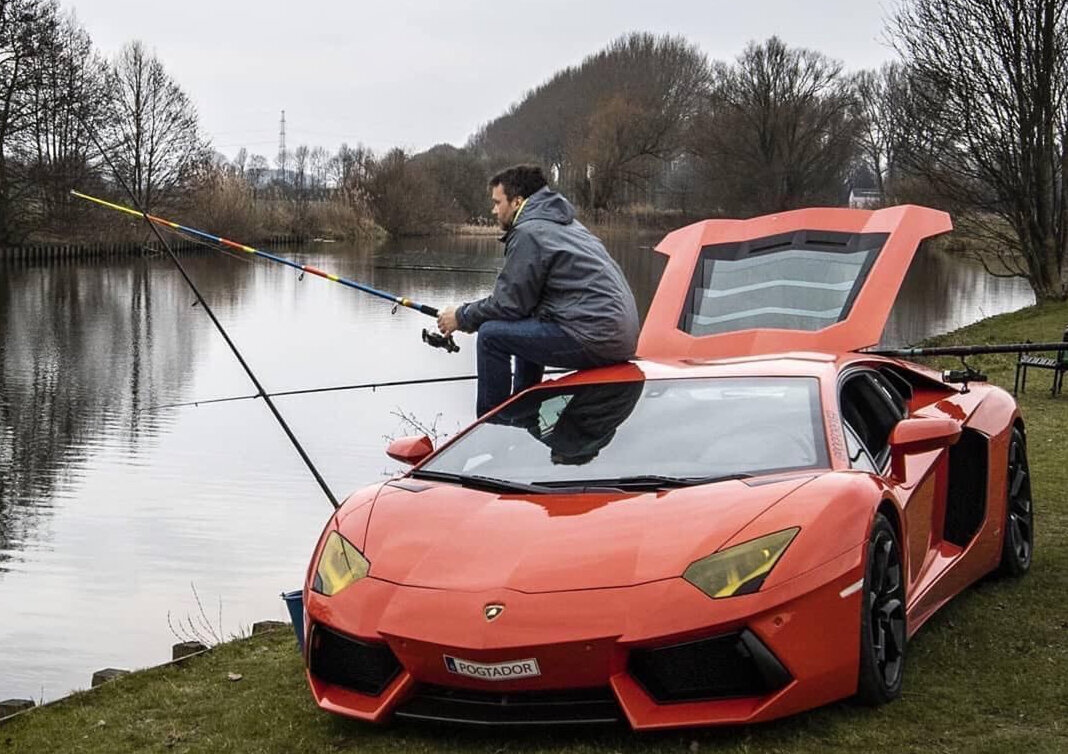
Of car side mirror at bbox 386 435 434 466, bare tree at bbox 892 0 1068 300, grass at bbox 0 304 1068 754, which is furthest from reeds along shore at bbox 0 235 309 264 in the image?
car side mirror at bbox 386 435 434 466

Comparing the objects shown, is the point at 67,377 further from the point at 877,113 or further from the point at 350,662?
the point at 877,113

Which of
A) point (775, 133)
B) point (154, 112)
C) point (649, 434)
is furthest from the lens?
point (775, 133)

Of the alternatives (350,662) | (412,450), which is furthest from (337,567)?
(412,450)

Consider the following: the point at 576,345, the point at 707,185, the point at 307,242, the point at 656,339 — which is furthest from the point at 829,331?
the point at 707,185

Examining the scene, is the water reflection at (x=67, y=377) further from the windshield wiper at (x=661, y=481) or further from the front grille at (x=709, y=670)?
the front grille at (x=709, y=670)

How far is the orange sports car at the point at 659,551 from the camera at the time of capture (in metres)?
4.07

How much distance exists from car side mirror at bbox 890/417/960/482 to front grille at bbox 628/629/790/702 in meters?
1.34

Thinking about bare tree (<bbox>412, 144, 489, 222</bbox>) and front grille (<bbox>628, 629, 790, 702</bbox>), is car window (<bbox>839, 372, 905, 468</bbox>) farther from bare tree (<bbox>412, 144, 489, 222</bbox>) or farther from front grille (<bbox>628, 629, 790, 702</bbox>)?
bare tree (<bbox>412, 144, 489, 222</bbox>)

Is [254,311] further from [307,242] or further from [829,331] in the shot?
[307,242]

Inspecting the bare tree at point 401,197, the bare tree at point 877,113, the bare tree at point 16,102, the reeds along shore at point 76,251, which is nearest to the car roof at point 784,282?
the reeds along shore at point 76,251

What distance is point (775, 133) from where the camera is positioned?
104000mm

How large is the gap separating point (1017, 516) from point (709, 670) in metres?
3.20

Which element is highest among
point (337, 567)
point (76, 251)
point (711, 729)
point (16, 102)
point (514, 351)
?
point (16, 102)

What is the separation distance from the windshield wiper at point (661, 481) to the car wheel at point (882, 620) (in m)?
0.52
